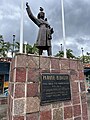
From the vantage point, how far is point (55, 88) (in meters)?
2.54

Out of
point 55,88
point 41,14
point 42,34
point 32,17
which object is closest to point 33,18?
point 32,17

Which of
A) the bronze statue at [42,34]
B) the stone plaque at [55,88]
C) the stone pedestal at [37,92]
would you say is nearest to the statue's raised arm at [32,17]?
the bronze statue at [42,34]

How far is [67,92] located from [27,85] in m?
0.90

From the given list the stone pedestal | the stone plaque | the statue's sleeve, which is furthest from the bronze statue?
the stone plaque

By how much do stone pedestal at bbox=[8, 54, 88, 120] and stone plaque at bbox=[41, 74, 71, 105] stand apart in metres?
0.09

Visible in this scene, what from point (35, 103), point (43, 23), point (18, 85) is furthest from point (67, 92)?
point (43, 23)

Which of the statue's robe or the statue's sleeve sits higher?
the statue's sleeve

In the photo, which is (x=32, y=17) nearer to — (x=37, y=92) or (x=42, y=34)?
(x=42, y=34)

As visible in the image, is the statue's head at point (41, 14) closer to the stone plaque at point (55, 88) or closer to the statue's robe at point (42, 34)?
the statue's robe at point (42, 34)

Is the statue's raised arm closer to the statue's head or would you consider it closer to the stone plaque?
the statue's head

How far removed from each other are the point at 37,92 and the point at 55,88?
396 mm

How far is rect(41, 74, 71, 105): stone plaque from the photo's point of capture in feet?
7.88

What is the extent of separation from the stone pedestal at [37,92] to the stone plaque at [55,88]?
0.09 m

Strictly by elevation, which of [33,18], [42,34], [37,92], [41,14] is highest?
[41,14]
